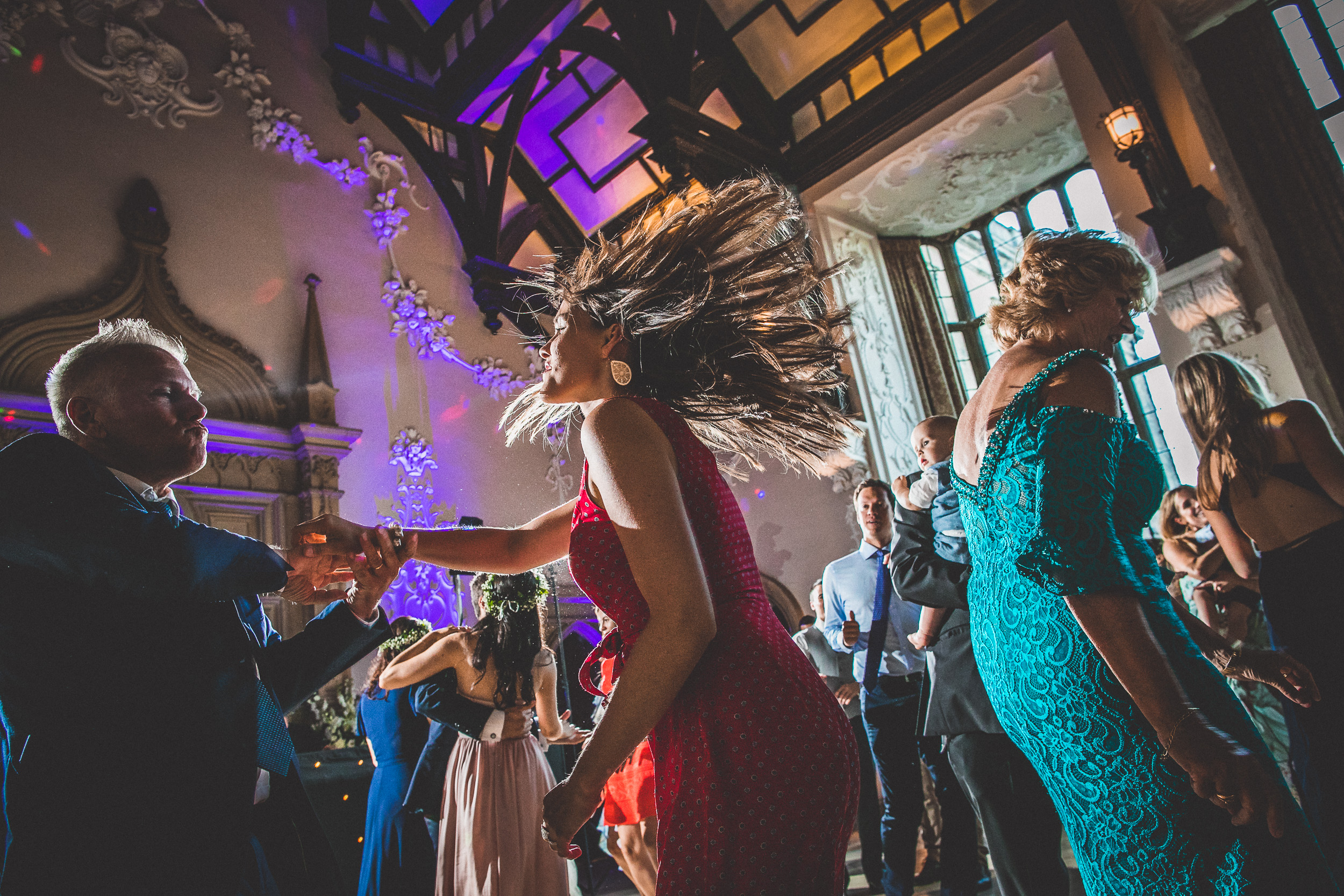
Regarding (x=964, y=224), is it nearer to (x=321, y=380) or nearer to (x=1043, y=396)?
(x=321, y=380)

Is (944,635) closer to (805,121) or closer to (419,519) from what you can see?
(419,519)

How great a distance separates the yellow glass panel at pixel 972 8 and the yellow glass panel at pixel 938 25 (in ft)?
0.24

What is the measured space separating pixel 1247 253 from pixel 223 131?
7.33 metres

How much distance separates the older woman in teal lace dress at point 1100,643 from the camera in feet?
3.23

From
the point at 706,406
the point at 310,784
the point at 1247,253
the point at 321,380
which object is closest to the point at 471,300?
the point at 321,380

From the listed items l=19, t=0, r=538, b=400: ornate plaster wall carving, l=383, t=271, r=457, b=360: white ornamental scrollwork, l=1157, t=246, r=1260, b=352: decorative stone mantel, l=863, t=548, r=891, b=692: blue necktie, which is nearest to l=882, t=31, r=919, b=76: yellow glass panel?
l=1157, t=246, r=1260, b=352: decorative stone mantel

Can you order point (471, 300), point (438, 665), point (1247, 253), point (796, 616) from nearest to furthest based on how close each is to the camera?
point (438, 665) < point (1247, 253) < point (796, 616) < point (471, 300)

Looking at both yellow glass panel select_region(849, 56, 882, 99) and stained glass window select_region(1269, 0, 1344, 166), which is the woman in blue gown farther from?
stained glass window select_region(1269, 0, 1344, 166)

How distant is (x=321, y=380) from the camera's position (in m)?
5.99

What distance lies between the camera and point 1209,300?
4.87 m

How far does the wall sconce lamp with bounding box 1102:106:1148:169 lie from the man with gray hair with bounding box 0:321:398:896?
562 cm

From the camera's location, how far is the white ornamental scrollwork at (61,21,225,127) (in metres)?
Result: 5.79

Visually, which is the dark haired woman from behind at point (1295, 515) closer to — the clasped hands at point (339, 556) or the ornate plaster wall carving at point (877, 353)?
the clasped hands at point (339, 556)

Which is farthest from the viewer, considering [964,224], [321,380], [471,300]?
[964,224]
